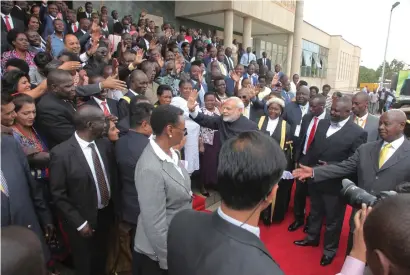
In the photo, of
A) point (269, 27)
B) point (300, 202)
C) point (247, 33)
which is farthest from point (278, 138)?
point (269, 27)

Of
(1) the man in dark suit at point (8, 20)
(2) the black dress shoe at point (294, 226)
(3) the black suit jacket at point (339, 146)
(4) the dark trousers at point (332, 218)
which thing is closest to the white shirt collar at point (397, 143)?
(3) the black suit jacket at point (339, 146)

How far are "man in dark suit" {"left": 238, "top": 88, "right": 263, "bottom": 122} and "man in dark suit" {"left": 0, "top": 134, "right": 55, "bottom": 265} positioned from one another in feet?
11.7

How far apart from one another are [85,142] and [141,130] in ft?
1.51

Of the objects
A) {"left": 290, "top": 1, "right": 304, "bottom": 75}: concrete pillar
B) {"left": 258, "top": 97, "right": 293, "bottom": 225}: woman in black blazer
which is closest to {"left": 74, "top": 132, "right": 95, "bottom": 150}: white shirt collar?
{"left": 258, "top": 97, "right": 293, "bottom": 225}: woman in black blazer

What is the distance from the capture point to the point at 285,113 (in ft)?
16.7

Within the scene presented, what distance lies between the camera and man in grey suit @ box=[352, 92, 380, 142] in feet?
13.5

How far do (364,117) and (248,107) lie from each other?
1823mm

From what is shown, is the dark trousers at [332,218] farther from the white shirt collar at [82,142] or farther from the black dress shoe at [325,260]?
the white shirt collar at [82,142]

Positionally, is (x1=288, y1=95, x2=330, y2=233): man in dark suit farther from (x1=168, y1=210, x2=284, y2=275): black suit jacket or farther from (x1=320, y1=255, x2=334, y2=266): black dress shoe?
(x1=168, y1=210, x2=284, y2=275): black suit jacket

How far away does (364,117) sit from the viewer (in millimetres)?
4219

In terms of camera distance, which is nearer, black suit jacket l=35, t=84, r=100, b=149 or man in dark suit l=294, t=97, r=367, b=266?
black suit jacket l=35, t=84, r=100, b=149

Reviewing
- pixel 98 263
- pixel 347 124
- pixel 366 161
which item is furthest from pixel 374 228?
pixel 347 124

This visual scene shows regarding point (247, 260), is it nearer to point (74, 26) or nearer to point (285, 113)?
point (285, 113)

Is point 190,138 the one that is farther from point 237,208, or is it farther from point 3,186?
point 237,208
